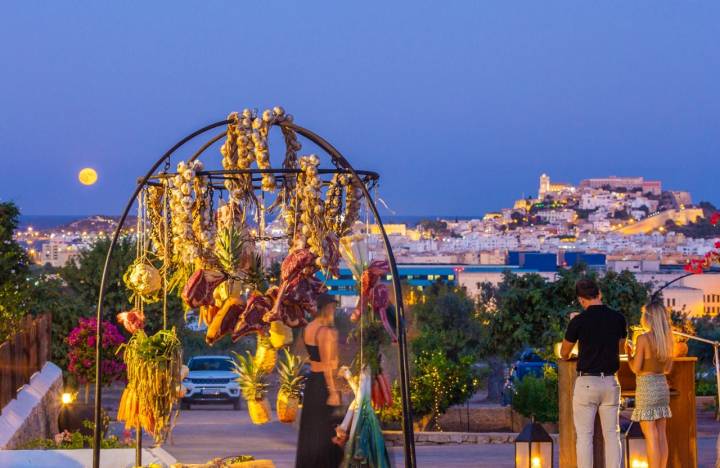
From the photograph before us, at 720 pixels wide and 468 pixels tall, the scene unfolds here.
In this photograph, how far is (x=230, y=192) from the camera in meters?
6.33

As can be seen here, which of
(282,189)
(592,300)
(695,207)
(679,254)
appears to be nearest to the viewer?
(282,189)

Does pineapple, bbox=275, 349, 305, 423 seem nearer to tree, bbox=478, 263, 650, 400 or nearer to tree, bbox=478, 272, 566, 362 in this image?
tree, bbox=478, 263, 650, 400

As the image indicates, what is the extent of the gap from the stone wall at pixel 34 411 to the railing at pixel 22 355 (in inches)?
3.6

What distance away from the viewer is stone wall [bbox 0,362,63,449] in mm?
9800

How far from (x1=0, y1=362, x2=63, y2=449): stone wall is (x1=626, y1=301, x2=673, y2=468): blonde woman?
14.8ft

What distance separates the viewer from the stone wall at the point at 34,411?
9800 millimetres

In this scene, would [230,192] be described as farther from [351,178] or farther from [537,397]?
[537,397]

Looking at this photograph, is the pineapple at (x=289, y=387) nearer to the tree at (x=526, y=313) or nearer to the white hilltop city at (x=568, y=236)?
the tree at (x=526, y=313)

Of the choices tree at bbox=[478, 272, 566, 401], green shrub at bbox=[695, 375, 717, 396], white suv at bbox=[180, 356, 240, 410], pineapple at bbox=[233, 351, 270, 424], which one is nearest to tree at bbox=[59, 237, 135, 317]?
white suv at bbox=[180, 356, 240, 410]

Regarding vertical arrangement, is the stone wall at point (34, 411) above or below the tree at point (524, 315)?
below

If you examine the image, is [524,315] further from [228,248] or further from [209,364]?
[228,248]

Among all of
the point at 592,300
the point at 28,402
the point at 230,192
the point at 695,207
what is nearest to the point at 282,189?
the point at 230,192

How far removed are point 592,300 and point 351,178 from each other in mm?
2078

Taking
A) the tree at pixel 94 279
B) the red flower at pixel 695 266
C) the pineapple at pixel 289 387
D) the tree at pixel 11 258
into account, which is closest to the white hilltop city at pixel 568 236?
the tree at pixel 94 279
